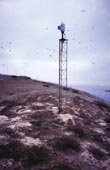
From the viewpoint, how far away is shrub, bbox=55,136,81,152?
2202cm

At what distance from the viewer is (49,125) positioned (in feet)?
87.0

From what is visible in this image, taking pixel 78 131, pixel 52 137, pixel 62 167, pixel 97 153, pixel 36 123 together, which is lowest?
pixel 97 153

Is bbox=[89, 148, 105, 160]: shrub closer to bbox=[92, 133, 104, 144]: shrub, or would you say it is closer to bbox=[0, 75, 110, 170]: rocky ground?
bbox=[0, 75, 110, 170]: rocky ground

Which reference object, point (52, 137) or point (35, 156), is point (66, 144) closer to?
point (52, 137)

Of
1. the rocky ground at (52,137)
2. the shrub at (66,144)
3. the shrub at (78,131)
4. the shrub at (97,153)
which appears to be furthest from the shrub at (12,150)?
the shrub at (78,131)

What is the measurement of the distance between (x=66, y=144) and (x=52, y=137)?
1.50 m

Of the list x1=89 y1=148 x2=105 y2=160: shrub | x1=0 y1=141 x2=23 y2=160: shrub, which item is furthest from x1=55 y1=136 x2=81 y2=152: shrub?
x1=0 y1=141 x2=23 y2=160: shrub

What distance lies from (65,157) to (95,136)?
6.74 meters

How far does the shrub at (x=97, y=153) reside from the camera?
72.1 ft

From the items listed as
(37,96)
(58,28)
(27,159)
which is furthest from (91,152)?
(37,96)

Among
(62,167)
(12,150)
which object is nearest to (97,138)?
(62,167)

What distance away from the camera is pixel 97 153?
2248 centimetres

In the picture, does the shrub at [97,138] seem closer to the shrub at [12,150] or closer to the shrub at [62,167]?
the shrub at [62,167]

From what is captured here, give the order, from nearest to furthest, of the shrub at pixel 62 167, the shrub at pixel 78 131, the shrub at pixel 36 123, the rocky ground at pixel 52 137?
the shrub at pixel 62 167 < the rocky ground at pixel 52 137 < the shrub at pixel 78 131 < the shrub at pixel 36 123
